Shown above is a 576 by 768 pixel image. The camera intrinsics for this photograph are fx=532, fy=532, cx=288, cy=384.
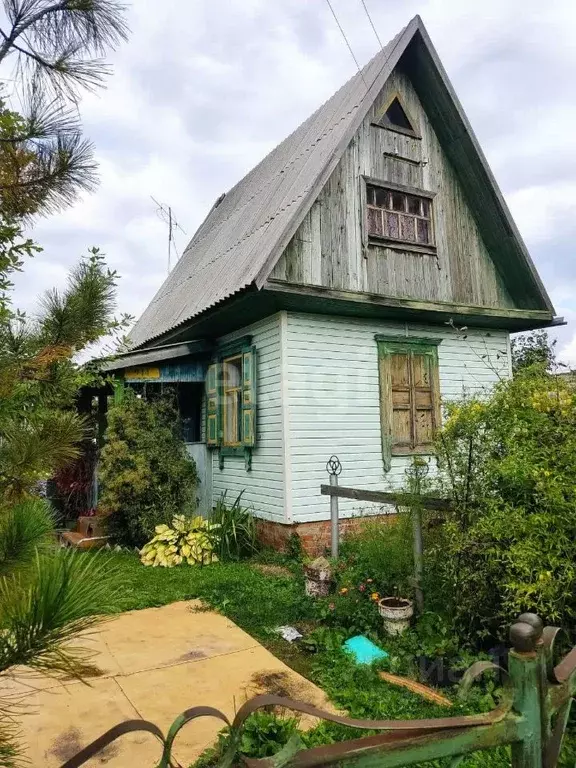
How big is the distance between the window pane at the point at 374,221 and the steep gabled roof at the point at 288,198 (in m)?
1.05

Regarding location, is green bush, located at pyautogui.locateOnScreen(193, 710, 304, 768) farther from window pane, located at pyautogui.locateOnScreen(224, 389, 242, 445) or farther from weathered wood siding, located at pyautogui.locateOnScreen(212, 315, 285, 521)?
window pane, located at pyautogui.locateOnScreen(224, 389, 242, 445)

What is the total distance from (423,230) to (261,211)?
290 centimetres

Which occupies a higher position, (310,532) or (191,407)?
(191,407)

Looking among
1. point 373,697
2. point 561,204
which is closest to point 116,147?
point 373,697

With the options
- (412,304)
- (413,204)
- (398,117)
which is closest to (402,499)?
(412,304)

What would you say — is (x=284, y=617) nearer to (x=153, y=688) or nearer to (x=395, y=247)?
(x=153, y=688)

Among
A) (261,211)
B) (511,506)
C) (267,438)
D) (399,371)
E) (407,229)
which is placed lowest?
(511,506)

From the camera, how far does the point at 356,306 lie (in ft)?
25.4

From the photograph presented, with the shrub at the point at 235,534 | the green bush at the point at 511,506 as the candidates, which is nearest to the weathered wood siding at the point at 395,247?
the shrub at the point at 235,534

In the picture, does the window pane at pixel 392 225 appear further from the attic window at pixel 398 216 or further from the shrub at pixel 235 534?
the shrub at pixel 235 534

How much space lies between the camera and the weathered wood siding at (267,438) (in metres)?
7.42

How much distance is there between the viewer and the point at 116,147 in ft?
9.11

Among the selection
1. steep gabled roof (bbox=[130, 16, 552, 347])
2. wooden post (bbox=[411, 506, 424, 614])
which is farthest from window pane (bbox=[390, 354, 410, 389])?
wooden post (bbox=[411, 506, 424, 614])

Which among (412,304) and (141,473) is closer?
(141,473)
